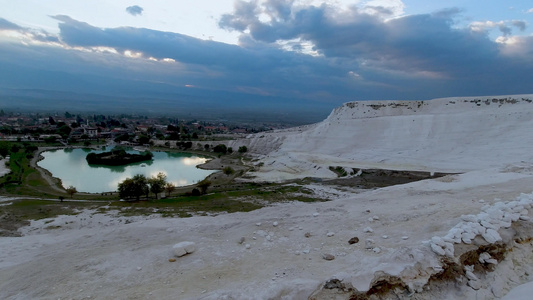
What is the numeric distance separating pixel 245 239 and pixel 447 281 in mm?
5103

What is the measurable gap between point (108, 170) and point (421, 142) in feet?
144

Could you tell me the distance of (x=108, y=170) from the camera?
4088 centimetres

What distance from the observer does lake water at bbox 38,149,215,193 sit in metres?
32.2

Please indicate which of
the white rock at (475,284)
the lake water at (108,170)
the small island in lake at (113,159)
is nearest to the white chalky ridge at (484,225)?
the white rock at (475,284)

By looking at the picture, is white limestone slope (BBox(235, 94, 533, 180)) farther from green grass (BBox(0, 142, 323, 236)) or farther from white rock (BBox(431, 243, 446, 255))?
white rock (BBox(431, 243, 446, 255))

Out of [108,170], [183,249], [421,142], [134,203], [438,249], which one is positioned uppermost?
[438,249]

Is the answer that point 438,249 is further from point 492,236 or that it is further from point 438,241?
point 492,236

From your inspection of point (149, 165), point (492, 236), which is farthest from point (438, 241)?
point (149, 165)

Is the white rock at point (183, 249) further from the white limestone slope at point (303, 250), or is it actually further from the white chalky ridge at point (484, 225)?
the white chalky ridge at point (484, 225)

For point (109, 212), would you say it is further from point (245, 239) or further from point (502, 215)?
point (502, 215)

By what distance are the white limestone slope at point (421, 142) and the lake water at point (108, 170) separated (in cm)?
1023

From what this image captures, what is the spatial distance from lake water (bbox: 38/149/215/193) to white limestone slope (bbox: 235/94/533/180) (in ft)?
33.6

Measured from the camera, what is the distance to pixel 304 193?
22.4 m

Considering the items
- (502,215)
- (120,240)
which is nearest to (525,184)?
(502,215)
